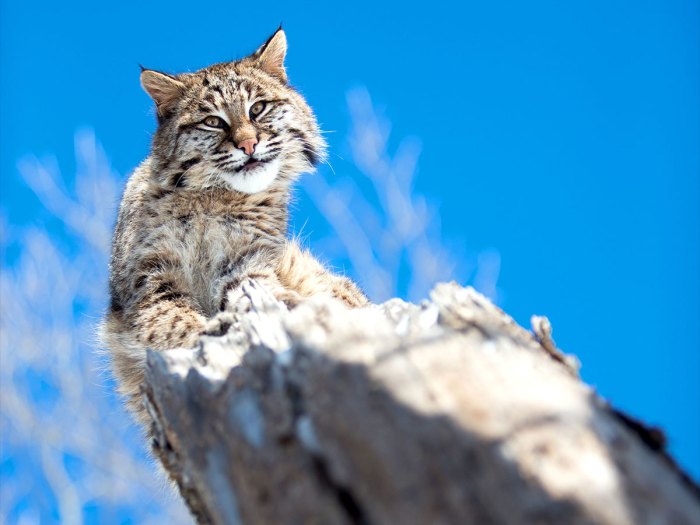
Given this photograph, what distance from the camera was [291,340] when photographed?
1.94m

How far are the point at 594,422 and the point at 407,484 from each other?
412 millimetres

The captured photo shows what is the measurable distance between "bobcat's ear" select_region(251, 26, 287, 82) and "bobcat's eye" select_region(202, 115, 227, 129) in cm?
74

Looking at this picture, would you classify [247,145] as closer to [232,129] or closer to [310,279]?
[232,129]

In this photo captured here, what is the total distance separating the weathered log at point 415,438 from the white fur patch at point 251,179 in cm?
265

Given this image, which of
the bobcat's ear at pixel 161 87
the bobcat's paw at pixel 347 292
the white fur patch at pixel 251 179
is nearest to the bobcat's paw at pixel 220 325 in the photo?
the bobcat's paw at pixel 347 292

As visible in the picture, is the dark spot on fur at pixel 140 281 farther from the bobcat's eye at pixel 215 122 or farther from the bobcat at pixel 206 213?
the bobcat's eye at pixel 215 122

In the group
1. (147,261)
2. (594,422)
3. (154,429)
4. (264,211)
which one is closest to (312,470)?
(594,422)

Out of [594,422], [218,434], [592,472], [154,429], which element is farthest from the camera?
[154,429]

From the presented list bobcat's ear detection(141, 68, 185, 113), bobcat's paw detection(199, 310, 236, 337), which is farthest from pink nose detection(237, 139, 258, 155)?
bobcat's paw detection(199, 310, 236, 337)

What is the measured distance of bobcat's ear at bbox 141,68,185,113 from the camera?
16.6 feet

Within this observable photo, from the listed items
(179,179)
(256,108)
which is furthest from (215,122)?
(179,179)

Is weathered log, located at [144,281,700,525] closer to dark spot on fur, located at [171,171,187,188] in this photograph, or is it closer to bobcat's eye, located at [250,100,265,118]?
dark spot on fur, located at [171,171,187,188]

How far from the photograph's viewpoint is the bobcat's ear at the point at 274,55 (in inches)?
212

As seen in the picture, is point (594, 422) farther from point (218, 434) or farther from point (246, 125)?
point (246, 125)
